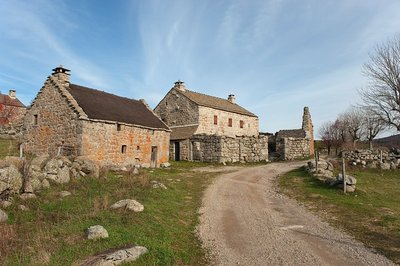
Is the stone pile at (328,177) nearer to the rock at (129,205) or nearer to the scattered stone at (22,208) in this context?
the rock at (129,205)

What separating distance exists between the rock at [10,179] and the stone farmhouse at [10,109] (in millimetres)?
40593

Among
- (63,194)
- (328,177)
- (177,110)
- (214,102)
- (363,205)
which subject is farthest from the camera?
(214,102)

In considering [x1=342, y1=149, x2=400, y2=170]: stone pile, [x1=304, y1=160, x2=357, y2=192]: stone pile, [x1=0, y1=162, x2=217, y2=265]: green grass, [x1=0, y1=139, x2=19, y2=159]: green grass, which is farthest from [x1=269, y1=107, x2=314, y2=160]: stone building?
[x1=0, y1=139, x2=19, y2=159]: green grass

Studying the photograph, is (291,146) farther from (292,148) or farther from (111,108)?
(111,108)

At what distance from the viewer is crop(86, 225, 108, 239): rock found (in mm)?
8023

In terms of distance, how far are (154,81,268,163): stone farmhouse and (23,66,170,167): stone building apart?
20.4 ft

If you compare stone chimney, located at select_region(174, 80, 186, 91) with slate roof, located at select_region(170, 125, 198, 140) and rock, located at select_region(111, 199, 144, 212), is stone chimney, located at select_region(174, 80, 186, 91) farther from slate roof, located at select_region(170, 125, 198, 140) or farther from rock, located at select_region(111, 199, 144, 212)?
rock, located at select_region(111, 199, 144, 212)

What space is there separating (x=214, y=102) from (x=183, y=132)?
8164 mm

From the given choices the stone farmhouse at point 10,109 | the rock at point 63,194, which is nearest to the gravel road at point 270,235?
the rock at point 63,194

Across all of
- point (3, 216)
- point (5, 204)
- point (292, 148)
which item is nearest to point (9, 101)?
point (292, 148)

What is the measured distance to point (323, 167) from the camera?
74.4ft

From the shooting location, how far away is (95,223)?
363 inches

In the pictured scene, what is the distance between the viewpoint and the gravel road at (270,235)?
25.3 ft

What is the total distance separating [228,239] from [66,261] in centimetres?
453
